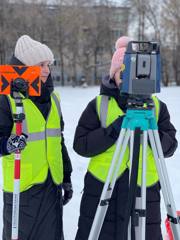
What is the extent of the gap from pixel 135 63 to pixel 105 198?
0.74m

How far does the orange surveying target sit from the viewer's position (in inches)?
83.3

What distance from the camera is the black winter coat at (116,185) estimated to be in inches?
92.6

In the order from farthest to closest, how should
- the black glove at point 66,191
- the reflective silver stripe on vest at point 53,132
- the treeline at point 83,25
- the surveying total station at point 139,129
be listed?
the treeline at point 83,25 → the black glove at point 66,191 → the reflective silver stripe on vest at point 53,132 → the surveying total station at point 139,129

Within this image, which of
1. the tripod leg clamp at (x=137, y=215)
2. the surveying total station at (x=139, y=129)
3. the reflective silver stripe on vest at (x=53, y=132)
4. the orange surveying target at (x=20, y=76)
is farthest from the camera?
the reflective silver stripe on vest at (x=53, y=132)

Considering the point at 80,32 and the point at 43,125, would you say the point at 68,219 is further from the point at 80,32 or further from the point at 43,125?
the point at 80,32

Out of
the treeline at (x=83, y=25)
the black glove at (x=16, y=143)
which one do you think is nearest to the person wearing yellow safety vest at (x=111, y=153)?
the black glove at (x=16, y=143)

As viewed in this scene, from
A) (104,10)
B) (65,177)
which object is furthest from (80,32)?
(65,177)

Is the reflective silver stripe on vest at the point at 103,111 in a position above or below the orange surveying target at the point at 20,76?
below

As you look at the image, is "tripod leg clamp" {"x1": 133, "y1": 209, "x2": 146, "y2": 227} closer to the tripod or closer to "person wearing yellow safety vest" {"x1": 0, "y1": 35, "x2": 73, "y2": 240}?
the tripod

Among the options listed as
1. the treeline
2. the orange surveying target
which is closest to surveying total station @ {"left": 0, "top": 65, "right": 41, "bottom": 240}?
the orange surveying target

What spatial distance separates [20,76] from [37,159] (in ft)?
2.03

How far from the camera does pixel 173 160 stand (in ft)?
19.9

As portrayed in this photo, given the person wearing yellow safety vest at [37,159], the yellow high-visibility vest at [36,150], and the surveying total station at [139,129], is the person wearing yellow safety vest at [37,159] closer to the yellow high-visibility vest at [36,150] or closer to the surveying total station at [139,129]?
the yellow high-visibility vest at [36,150]

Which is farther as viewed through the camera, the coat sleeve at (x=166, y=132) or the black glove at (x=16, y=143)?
the coat sleeve at (x=166, y=132)
